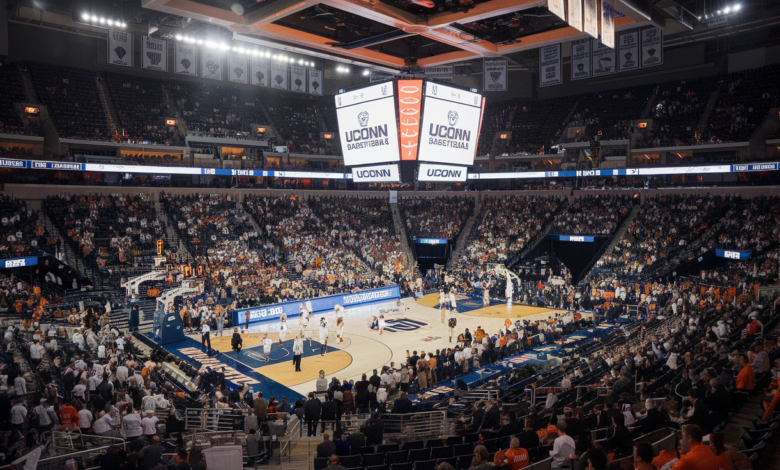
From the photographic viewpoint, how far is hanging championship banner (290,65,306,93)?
4778 cm

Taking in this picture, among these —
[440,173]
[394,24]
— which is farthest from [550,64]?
[394,24]

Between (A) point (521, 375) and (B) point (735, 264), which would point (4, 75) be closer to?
(A) point (521, 375)

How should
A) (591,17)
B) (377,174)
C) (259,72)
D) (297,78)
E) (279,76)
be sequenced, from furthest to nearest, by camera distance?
1. (297,78)
2. (279,76)
3. (259,72)
4. (377,174)
5. (591,17)

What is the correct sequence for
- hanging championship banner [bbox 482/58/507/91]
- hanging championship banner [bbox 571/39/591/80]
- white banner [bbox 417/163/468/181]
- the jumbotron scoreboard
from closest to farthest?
1. the jumbotron scoreboard
2. white banner [bbox 417/163/468/181]
3. hanging championship banner [bbox 571/39/591/80]
4. hanging championship banner [bbox 482/58/507/91]

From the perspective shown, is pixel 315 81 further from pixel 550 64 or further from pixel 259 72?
pixel 550 64

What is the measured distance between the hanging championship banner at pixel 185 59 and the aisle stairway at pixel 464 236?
27.2 meters

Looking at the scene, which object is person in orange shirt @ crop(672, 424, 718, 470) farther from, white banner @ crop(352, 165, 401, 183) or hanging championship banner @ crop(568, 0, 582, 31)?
white banner @ crop(352, 165, 401, 183)

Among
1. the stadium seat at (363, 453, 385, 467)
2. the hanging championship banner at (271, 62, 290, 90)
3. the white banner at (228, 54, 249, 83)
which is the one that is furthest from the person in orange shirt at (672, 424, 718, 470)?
the hanging championship banner at (271, 62, 290, 90)

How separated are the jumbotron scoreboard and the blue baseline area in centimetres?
826

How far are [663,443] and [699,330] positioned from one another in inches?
441

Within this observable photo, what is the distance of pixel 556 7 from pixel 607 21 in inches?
81.0

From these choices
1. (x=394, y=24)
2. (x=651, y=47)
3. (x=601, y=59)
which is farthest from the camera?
(x=601, y=59)

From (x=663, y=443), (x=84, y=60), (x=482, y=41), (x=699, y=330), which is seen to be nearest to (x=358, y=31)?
(x=482, y=41)

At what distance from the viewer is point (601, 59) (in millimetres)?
33438
